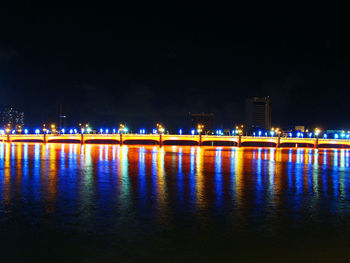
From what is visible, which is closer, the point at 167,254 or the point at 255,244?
the point at 167,254

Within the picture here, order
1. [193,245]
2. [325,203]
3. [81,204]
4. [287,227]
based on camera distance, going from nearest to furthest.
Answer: [193,245] < [287,227] < [81,204] < [325,203]

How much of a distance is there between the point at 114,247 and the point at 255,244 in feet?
14.4

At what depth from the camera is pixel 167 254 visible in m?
11.6

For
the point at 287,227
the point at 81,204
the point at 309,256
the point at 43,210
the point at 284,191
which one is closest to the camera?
the point at 309,256

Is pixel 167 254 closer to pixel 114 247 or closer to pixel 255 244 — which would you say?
pixel 114 247

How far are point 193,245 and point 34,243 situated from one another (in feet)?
A: 16.2

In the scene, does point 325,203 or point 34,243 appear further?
point 325,203

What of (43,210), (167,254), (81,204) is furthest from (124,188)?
(167,254)

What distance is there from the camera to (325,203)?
19953 mm

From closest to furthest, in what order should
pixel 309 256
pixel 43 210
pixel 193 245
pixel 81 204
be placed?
1. pixel 309 256
2. pixel 193 245
3. pixel 43 210
4. pixel 81 204

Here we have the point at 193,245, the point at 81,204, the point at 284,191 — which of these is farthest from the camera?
the point at 284,191

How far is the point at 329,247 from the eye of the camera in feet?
40.7

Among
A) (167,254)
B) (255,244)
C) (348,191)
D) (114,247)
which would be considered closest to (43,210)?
(114,247)

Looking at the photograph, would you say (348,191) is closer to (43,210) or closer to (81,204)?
(81,204)
